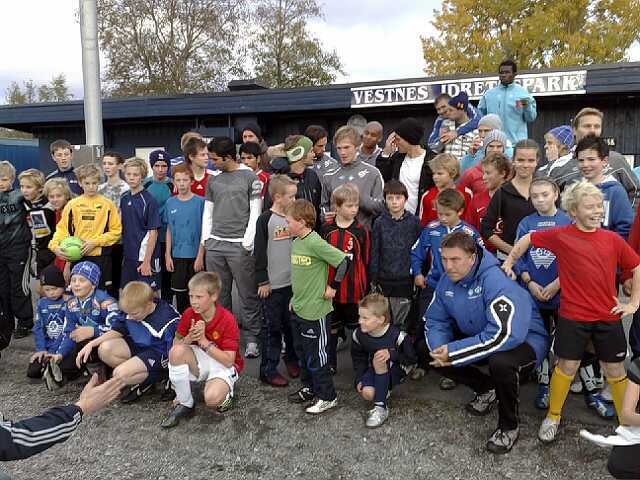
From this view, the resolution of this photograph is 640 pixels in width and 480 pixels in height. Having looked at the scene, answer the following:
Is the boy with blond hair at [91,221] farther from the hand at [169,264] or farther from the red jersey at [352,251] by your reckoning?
the red jersey at [352,251]

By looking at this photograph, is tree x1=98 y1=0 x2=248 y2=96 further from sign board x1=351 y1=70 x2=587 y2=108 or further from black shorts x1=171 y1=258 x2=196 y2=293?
black shorts x1=171 y1=258 x2=196 y2=293

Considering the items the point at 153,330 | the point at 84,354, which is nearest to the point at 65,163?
the point at 84,354

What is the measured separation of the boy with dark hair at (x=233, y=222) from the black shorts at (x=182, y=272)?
1.40 ft

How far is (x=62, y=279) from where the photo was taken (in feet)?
16.4

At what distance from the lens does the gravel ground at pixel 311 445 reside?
3.28 meters

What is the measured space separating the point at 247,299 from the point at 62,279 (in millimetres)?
1689

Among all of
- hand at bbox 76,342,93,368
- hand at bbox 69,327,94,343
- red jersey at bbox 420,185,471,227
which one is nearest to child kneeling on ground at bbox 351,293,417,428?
red jersey at bbox 420,185,471,227

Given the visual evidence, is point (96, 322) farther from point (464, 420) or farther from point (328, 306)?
point (464, 420)

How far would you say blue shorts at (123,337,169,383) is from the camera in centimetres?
426

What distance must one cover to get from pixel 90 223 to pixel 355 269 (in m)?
2.88

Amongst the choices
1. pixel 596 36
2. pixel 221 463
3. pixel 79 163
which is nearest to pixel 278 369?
pixel 221 463

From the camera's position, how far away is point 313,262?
13.5 ft

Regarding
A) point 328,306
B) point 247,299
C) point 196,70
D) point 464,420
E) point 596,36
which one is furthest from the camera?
point 196,70

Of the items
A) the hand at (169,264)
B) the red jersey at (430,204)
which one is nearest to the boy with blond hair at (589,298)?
the red jersey at (430,204)
